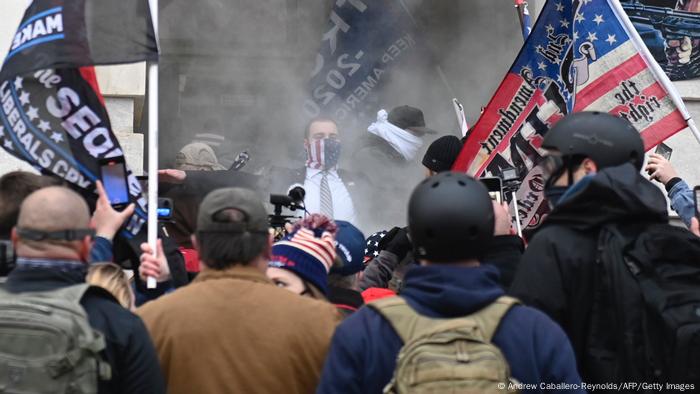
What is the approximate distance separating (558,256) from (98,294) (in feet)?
4.55

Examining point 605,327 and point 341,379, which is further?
point 605,327

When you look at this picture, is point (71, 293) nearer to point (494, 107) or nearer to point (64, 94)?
point (64, 94)

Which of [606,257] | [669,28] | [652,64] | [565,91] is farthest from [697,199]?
[669,28]

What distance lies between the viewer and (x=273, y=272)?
4043 mm

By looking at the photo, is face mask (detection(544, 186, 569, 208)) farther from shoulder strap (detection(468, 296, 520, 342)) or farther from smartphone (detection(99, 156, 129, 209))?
smartphone (detection(99, 156, 129, 209))

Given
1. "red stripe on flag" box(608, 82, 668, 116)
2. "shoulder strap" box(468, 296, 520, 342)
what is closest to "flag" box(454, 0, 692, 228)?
"red stripe on flag" box(608, 82, 668, 116)

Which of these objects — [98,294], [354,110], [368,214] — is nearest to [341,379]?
[98,294]

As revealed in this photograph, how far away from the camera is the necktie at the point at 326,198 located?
725 cm

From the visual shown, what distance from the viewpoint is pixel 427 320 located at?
295 centimetres

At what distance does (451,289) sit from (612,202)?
896 millimetres

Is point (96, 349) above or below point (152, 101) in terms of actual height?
below

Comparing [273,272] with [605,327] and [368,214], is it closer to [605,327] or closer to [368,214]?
[605,327]

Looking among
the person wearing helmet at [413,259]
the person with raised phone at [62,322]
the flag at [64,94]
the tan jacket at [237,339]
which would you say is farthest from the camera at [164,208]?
the person with raised phone at [62,322]

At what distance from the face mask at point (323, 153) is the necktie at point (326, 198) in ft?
0.21
